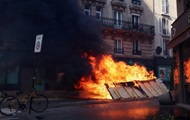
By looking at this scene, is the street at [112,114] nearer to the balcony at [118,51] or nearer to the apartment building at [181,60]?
the apartment building at [181,60]

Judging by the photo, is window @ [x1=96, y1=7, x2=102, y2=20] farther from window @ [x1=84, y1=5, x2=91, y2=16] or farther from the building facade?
window @ [x1=84, y1=5, x2=91, y2=16]

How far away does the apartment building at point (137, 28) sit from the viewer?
27.0 m

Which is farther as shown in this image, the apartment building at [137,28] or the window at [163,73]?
the window at [163,73]

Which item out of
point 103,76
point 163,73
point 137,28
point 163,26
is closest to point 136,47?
point 137,28

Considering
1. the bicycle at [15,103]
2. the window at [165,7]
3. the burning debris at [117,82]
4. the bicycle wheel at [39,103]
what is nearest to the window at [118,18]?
the burning debris at [117,82]

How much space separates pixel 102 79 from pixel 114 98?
A: 10.2ft

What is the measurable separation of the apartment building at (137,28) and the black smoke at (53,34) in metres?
6.76

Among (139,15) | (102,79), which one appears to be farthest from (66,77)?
(139,15)

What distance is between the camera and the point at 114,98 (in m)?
16.9

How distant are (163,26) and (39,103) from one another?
25632 mm

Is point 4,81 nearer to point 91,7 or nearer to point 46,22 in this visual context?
point 46,22

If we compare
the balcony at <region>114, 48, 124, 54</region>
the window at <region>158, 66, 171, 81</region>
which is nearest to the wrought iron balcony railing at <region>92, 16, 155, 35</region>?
the balcony at <region>114, 48, 124, 54</region>

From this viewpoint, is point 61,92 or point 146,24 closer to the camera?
point 61,92

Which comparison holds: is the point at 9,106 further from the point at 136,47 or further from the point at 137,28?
the point at 137,28
